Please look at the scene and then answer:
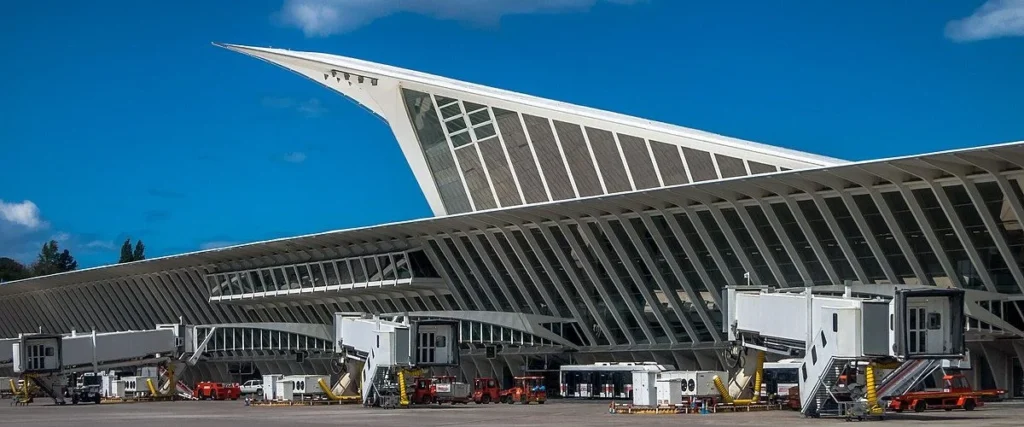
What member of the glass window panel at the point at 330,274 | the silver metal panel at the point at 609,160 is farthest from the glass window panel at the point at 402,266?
the silver metal panel at the point at 609,160

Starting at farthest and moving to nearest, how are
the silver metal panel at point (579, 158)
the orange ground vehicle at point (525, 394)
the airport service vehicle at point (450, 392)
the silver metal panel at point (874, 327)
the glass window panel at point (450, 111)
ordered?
the glass window panel at point (450, 111) < the silver metal panel at point (579, 158) < the orange ground vehicle at point (525, 394) < the airport service vehicle at point (450, 392) < the silver metal panel at point (874, 327)

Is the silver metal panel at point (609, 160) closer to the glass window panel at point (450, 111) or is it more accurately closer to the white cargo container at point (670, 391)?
the glass window panel at point (450, 111)

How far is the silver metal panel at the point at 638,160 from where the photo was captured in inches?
2726

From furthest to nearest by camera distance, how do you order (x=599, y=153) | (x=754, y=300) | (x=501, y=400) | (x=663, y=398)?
(x=599, y=153) < (x=501, y=400) < (x=663, y=398) < (x=754, y=300)

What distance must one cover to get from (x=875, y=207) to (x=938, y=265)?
128 inches

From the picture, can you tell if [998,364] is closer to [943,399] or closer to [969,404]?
[969,404]

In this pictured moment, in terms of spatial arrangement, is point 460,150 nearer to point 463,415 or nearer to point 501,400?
point 501,400

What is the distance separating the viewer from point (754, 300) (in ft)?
142

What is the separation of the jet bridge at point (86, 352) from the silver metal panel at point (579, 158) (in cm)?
2393

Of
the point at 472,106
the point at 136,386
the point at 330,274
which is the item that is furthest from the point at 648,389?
the point at 136,386

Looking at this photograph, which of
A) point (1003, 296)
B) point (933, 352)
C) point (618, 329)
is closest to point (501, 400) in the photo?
point (618, 329)

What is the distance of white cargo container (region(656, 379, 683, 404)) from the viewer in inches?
1863

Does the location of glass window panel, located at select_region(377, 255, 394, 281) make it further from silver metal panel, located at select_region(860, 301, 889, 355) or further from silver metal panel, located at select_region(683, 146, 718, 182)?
silver metal panel, located at select_region(860, 301, 889, 355)

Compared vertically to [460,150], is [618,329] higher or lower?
lower
